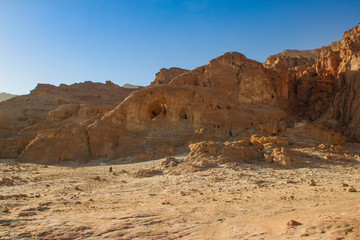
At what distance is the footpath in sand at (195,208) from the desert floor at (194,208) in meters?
0.02

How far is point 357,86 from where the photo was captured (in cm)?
2788

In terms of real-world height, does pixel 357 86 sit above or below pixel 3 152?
above

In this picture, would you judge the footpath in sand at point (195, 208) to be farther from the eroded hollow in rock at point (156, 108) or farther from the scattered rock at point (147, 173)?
the eroded hollow in rock at point (156, 108)

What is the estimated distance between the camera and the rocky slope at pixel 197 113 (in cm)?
2242

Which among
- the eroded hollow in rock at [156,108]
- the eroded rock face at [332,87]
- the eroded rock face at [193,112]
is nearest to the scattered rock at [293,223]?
the eroded rock face at [193,112]

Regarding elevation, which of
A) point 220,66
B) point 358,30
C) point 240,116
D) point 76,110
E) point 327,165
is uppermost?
point 358,30

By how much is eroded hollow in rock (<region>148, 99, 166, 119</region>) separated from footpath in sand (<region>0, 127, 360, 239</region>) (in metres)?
16.6

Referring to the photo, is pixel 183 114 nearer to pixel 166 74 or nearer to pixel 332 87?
pixel 332 87

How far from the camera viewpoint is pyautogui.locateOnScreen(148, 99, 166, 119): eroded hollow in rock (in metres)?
Result: 27.6

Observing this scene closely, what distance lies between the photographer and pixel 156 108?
28953 millimetres

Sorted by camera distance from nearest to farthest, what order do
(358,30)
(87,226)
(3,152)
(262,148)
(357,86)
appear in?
(87,226) → (262,148) → (3,152) → (357,86) → (358,30)

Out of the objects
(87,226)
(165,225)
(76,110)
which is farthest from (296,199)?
(76,110)

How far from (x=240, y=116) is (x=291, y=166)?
1332cm

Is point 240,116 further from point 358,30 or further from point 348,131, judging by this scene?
point 358,30
